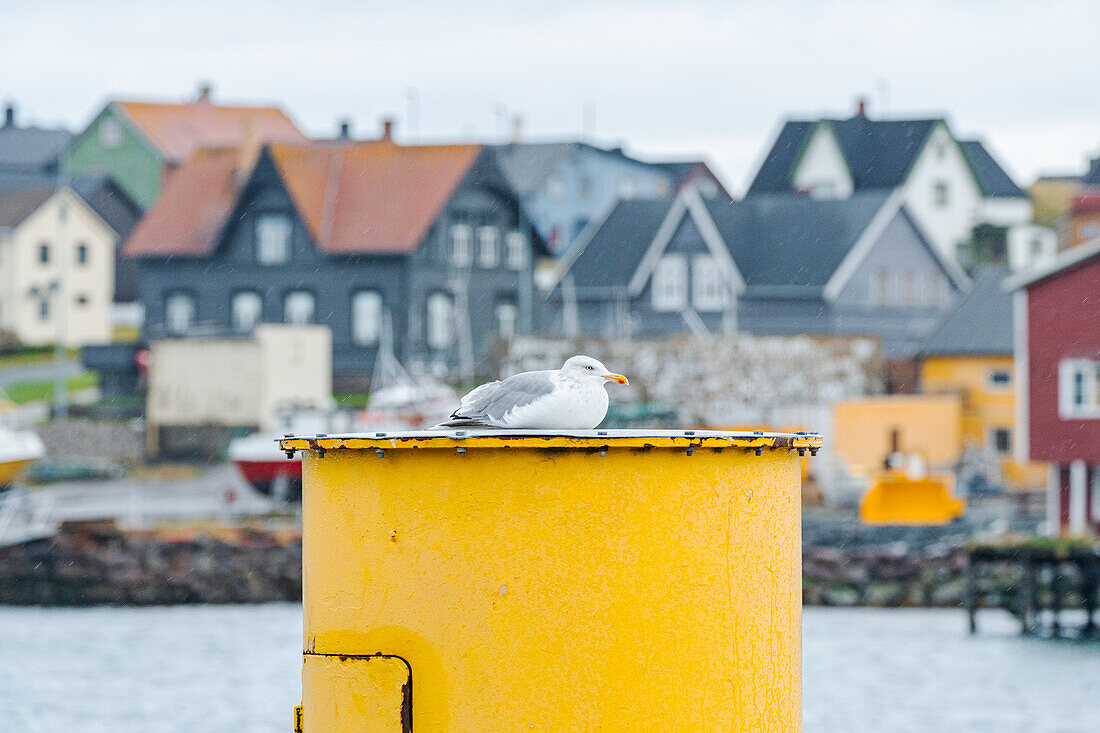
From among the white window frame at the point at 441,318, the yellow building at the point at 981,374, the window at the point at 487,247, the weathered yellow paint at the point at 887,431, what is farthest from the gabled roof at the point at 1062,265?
the window at the point at 487,247

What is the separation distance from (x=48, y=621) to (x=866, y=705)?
55.6 feet

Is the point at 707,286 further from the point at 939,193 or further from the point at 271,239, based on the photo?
the point at 939,193

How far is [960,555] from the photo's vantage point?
116ft

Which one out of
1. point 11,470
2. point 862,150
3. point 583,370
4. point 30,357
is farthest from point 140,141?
point 583,370

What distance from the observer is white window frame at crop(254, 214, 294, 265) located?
166 ft

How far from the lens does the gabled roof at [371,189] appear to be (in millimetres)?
50406

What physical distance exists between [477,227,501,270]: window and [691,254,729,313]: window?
6.03 m

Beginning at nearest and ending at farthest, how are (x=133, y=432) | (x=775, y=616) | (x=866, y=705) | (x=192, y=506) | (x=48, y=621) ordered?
1. (x=775, y=616)
2. (x=866, y=705)
3. (x=48, y=621)
4. (x=192, y=506)
5. (x=133, y=432)

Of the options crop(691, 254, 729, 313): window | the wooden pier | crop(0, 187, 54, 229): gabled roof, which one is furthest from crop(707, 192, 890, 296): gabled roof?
crop(0, 187, 54, 229): gabled roof

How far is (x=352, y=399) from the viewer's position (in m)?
47.6

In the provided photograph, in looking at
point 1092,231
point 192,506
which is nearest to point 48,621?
point 192,506

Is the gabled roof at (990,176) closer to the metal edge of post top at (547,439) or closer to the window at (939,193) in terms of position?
the window at (939,193)

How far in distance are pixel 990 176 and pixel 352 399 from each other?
33.4 metres

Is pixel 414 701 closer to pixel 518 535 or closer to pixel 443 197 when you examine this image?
pixel 518 535
